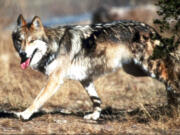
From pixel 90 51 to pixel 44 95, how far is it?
1.02m

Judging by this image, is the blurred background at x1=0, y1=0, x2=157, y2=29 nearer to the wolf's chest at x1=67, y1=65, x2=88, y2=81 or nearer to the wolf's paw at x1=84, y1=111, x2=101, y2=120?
the wolf's chest at x1=67, y1=65, x2=88, y2=81

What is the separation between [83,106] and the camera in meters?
6.73

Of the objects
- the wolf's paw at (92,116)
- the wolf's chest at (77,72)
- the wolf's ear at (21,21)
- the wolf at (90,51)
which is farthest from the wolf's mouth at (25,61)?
the wolf's paw at (92,116)

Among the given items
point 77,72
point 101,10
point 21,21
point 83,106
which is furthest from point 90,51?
point 101,10

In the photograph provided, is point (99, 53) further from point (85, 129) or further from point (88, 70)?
point (85, 129)

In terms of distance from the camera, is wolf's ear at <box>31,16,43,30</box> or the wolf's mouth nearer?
the wolf's mouth

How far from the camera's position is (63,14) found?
24828 mm

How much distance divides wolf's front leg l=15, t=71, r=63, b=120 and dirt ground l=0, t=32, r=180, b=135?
0.12 m

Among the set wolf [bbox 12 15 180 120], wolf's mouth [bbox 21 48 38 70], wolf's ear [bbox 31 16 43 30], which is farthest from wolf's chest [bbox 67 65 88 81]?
wolf's ear [bbox 31 16 43 30]

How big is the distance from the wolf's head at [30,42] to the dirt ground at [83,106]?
34.5 inches

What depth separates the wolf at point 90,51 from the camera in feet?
16.6

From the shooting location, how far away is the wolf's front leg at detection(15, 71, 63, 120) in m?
4.82

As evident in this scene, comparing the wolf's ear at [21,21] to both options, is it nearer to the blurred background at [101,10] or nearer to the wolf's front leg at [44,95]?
the wolf's front leg at [44,95]

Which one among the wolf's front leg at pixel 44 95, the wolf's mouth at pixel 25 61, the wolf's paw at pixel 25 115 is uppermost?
the wolf's mouth at pixel 25 61
